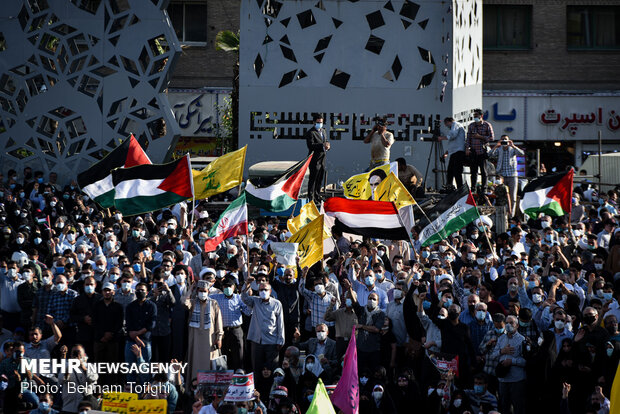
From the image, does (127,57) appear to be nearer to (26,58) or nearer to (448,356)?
(26,58)

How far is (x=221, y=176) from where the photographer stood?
63.1ft

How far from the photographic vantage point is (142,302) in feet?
54.6

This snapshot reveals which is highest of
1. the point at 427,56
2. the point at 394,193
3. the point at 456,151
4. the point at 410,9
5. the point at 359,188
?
the point at 410,9

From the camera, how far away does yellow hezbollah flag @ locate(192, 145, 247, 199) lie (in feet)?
62.7

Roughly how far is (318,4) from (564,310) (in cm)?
1453

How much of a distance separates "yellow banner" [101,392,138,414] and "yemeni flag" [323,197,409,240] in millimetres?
4504

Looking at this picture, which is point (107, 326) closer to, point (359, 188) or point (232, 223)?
point (232, 223)

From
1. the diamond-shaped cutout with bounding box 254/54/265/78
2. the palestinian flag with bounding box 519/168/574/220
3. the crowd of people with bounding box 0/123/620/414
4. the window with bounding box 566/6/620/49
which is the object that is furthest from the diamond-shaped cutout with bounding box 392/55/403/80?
the window with bounding box 566/6/620/49

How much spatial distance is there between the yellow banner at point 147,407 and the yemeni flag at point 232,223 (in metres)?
3.20

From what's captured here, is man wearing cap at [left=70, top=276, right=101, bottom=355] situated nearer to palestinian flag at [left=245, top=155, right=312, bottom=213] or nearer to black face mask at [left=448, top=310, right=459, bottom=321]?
palestinian flag at [left=245, top=155, right=312, bottom=213]

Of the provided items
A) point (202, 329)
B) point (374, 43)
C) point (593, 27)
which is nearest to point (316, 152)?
point (374, 43)

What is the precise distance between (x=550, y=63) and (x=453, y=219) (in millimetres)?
25043

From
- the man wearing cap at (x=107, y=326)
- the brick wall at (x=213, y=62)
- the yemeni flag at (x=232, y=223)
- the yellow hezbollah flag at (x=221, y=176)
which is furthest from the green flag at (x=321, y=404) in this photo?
the brick wall at (x=213, y=62)

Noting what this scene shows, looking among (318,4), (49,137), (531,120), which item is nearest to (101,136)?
(49,137)
